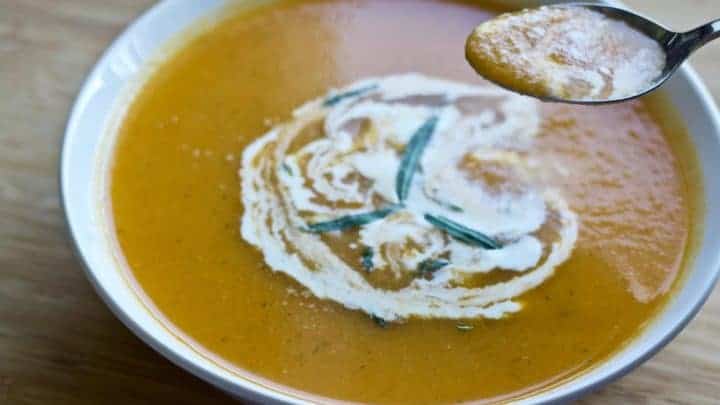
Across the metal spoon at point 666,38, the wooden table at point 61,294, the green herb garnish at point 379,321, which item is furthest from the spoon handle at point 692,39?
the green herb garnish at point 379,321

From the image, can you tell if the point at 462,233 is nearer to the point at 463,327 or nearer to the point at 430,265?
the point at 430,265

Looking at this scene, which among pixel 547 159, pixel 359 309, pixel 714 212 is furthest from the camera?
pixel 547 159

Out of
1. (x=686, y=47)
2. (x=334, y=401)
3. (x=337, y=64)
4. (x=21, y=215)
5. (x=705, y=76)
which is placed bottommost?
(x=21, y=215)

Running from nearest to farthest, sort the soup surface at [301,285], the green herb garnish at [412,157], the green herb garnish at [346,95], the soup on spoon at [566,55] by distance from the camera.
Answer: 1. the soup surface at [301,285]
2. the soup on spoon at [566,55]
3. the green herb garnish at [412,157]
4. the green herb garnish at [346,95]

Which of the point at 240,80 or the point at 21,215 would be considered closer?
the point at 21,215

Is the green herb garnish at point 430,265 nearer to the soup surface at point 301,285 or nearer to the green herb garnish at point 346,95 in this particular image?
the soup surface at point 301,285

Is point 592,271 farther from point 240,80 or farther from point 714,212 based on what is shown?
point 240,80

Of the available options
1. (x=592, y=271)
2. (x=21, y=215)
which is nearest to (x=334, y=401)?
(x=592, y=271)
